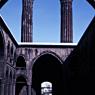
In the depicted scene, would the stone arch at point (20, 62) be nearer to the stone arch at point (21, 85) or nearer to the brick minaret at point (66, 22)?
the stone arch at point (21, 85)

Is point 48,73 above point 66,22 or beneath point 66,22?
beneath

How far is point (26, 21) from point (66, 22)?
16.6ft

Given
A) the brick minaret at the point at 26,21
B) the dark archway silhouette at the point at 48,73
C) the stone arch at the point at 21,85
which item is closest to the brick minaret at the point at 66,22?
the dark archway silhouette at the point at 48,73

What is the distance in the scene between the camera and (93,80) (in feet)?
61.0

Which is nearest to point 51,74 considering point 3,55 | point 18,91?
point 18,91

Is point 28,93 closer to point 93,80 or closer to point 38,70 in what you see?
point 38,70

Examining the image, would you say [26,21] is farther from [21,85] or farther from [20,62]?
[21,85]

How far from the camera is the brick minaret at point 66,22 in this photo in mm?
32562

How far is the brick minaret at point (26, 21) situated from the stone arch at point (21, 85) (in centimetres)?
618

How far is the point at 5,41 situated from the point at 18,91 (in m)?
9.08

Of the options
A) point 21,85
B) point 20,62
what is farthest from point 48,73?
point 20,62

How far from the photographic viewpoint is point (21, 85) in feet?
92.7

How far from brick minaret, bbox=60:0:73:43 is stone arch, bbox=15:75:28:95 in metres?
8.01

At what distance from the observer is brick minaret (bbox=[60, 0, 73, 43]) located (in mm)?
32562
